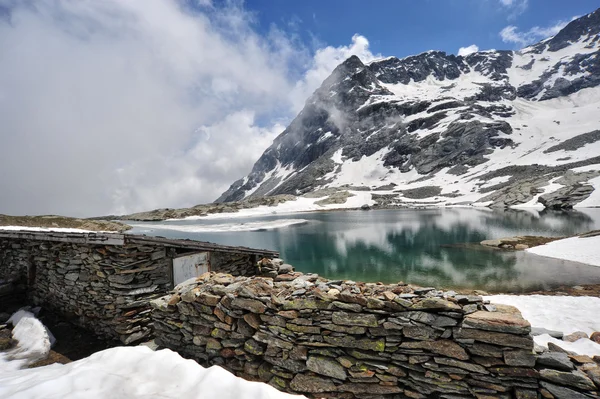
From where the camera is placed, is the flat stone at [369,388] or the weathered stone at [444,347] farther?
the flat stone at [369,388]

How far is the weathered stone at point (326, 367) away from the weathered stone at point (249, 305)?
1573 millimetres

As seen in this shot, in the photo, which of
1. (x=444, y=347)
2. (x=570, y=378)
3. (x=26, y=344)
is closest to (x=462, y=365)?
(x=444, y=347)

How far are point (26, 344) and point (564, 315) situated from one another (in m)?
20.7

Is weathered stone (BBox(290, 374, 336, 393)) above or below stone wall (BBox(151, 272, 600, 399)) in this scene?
below

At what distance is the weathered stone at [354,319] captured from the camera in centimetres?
574

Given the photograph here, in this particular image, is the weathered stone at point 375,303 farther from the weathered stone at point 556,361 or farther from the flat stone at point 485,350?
the weathered stone at point 556,361

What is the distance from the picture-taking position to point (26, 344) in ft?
30.0

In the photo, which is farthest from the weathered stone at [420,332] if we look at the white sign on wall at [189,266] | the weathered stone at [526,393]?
the white sign on wall at [189,266]

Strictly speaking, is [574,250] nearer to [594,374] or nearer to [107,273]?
[594,374]

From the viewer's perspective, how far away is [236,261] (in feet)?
44.3

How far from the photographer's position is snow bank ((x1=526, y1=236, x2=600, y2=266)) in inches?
984

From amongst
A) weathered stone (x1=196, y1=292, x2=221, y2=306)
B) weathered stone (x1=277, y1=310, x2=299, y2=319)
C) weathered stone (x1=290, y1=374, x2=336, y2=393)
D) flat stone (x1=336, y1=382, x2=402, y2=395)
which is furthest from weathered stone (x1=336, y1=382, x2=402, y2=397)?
weathered stone (x1=196, y1=292, x2=221, y2=306)

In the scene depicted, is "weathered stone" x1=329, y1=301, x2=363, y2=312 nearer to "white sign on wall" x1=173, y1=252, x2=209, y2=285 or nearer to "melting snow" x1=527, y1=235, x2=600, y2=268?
"white sign on wall" x1=173, y1=252, x2=209, y2=285

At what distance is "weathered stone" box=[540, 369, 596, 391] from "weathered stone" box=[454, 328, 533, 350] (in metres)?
0.51
